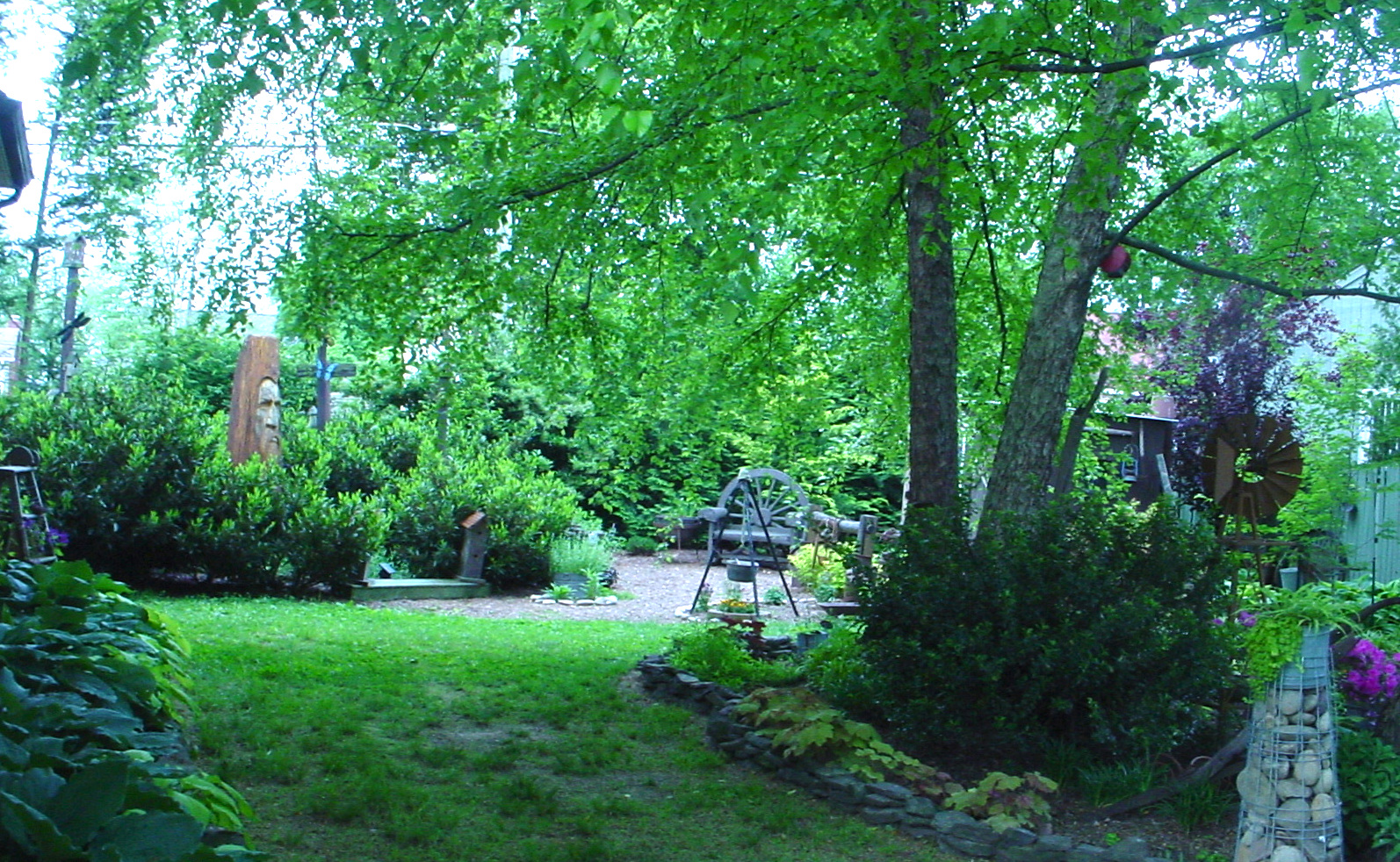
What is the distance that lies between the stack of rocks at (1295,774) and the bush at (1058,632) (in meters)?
0.71

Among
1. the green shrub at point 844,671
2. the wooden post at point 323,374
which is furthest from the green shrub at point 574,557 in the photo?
the green shrub at point 844,671

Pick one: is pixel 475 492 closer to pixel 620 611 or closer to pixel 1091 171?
pixel 620 611

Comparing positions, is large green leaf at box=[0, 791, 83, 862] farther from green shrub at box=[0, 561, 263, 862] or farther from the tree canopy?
the tree canopy

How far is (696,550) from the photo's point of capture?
1784cm

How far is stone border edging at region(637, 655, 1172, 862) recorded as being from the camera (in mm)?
4145

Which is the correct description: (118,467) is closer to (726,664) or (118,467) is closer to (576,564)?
(576,564)

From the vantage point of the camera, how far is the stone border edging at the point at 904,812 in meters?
4.14

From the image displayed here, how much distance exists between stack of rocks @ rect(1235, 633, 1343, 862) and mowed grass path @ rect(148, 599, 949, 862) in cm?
110

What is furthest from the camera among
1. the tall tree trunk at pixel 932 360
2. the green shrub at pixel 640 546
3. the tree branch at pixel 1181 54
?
the green shrub at pixel 640 546

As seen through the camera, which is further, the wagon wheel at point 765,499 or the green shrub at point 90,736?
the wagon wheel at point 765,499

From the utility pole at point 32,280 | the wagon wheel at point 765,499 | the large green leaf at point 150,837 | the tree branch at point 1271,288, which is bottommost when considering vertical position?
the large green leaf at point 150,837

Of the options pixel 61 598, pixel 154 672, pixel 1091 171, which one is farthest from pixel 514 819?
pixel 1091 171

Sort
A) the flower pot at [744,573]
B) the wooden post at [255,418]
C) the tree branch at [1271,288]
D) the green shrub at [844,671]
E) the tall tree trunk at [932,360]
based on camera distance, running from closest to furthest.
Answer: the green shrub at [844,671] → the tree branch at [1271,288] → the tall tree trunk at [932,360] → the flower pot at [744,573] → the wooden post at [255,418]

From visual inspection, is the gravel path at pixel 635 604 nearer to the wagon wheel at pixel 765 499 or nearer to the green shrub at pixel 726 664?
the wagon wheel at pixel 765 499
